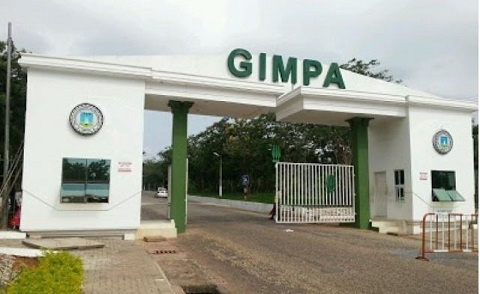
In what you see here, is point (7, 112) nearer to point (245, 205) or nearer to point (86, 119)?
point (86, 119)

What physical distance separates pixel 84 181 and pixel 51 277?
24.6 ft

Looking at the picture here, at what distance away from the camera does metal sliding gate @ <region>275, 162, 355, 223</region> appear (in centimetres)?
1548

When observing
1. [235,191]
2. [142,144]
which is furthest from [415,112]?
[235,191]

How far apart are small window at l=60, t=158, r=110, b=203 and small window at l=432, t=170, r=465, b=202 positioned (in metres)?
10.1

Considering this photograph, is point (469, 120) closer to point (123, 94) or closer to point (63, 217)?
point (123, 94)

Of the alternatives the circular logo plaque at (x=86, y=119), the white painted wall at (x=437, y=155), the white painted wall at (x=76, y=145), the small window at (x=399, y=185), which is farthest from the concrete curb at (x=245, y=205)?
the circular logo plaque at (x=86, y=119)

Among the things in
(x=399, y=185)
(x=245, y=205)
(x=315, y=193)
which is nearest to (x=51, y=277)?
(x=315, y=193)

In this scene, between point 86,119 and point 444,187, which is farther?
point 444,187

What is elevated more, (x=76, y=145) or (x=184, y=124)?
(x=184, y=124)

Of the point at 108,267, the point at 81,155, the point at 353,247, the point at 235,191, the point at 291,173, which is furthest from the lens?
the point at 235,191

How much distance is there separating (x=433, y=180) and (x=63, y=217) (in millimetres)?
Answer: 11155

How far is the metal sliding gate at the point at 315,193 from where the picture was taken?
50.8 ft

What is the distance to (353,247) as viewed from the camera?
36.6 ft

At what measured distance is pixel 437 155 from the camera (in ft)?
51.4
